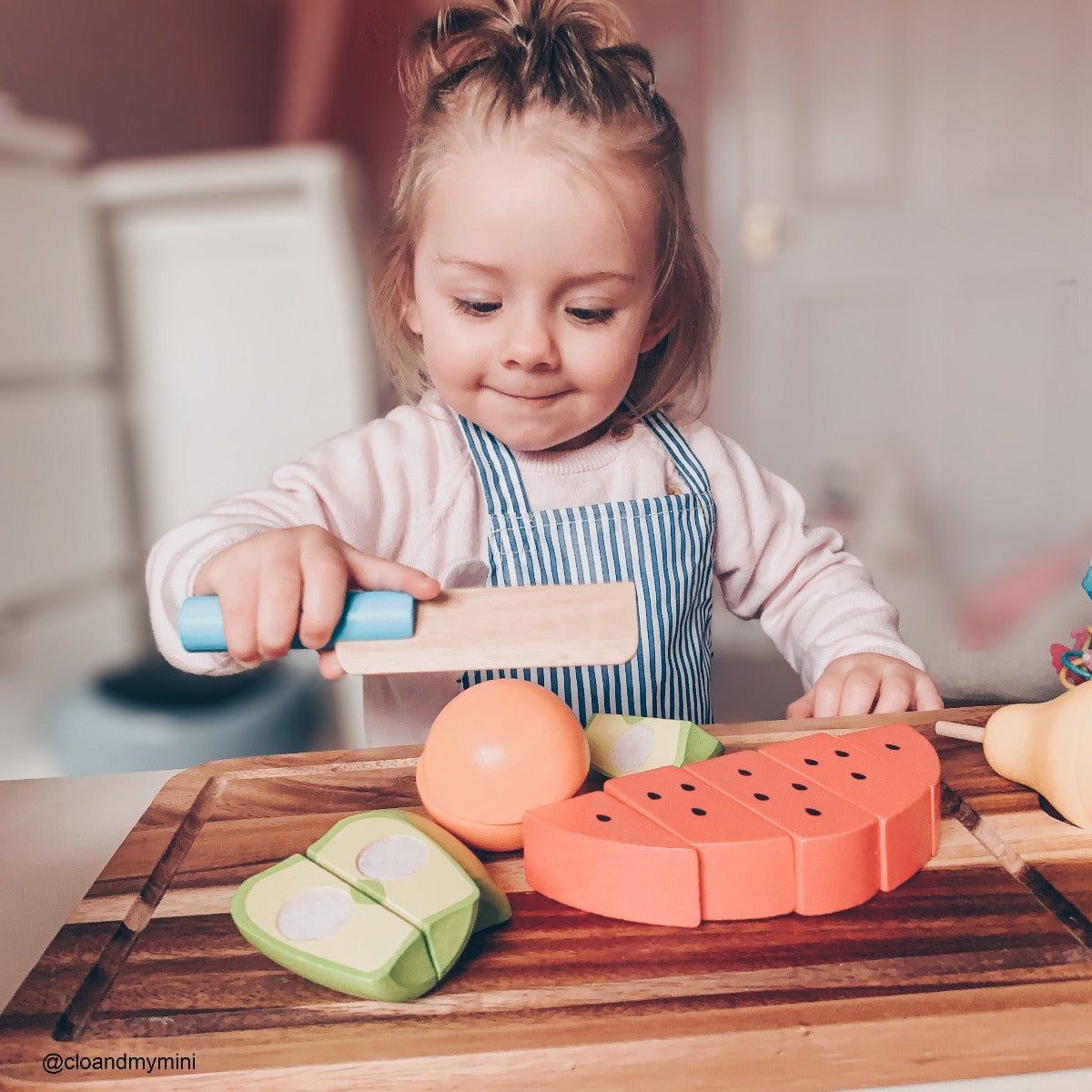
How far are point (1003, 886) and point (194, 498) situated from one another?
1.17 meters

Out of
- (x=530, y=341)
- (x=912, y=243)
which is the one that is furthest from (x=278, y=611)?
(x=912, y=243)

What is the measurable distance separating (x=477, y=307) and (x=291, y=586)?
23cm

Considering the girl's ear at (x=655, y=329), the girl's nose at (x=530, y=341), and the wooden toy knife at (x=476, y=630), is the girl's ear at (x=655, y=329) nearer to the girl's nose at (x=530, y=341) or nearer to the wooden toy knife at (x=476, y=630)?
the girl's nose at (x=530, y=341)

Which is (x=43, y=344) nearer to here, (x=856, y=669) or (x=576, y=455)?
(x=576, y=455)

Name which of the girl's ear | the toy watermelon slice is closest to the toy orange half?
the toy watermelon slice

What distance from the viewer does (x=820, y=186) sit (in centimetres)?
193

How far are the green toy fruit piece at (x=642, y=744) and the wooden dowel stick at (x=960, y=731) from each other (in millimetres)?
124

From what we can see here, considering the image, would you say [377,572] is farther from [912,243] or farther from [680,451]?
[912,243]

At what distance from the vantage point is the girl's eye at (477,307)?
0.58 meters

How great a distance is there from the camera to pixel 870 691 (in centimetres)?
60

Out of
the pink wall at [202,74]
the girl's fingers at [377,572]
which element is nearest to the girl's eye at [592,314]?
the girl's fingers at [377,572]

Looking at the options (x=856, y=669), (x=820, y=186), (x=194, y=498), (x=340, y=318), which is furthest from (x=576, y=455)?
(x=820, y=186)

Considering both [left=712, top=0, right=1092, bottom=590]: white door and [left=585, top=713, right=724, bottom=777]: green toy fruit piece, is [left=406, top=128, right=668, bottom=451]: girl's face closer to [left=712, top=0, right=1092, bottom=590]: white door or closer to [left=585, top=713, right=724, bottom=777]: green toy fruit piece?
[left=585, top=713, right=724, bottom=777]: green toy fruit piece

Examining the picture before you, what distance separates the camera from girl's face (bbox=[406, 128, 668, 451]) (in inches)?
22.4
